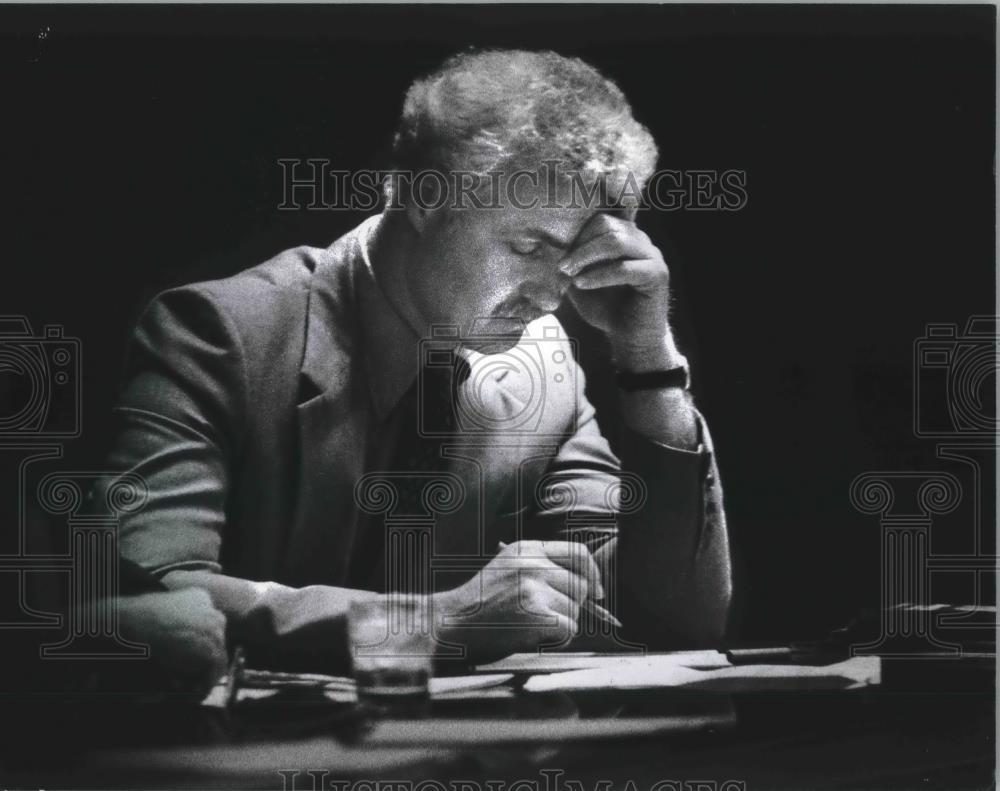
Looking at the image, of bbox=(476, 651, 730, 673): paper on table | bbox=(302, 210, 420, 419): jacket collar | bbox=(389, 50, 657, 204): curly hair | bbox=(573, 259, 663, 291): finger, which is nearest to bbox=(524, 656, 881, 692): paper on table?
bbox=(476, 651, 730, 673): paper on table

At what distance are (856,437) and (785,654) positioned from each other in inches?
22.0

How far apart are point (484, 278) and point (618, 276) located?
0.32 meters

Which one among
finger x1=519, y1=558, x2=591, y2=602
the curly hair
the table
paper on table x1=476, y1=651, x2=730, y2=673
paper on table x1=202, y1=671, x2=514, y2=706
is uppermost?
the curly hair

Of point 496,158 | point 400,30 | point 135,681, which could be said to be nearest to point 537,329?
point 496,158

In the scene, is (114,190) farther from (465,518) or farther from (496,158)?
(465,518)

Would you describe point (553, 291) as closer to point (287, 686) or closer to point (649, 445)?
point (649, 445)

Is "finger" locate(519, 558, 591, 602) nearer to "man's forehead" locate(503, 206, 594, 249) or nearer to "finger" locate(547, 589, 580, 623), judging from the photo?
"finger" locate(547, 589, 580, 623)

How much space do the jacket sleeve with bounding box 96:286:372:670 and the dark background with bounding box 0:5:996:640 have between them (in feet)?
0.39

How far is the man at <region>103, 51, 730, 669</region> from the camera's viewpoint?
3.57 m

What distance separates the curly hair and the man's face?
0.17 metres

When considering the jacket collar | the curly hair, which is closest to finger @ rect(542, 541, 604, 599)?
the jacket collar

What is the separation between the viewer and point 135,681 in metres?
3.60

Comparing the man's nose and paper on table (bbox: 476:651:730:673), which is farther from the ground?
the man's nose

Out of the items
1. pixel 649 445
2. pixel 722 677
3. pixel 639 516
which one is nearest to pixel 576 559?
pixel 639 516
